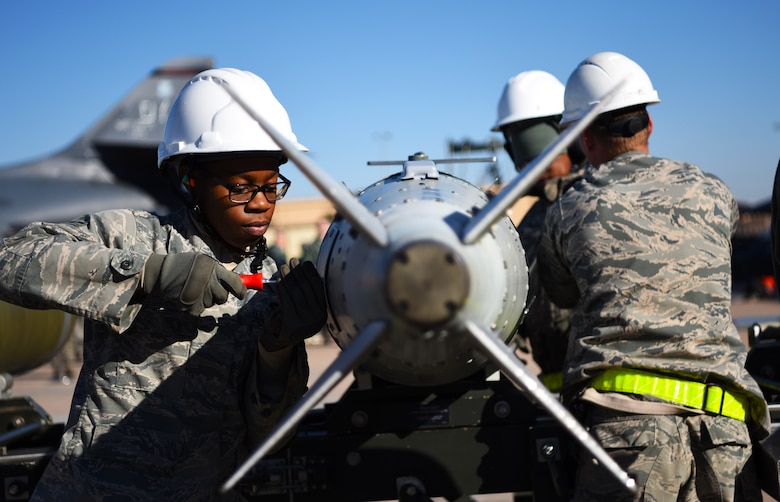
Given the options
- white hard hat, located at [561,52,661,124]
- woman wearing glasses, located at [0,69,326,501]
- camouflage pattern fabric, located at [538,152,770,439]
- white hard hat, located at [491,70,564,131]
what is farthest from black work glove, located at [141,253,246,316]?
white hard hat, located at [491,70,564,131]

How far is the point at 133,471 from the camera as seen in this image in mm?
2340

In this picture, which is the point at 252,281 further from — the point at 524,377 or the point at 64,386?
the point at 64,386

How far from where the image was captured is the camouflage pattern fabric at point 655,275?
2611 mm

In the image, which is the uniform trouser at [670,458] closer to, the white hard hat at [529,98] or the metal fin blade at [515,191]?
the metal fin blade at [515,191]

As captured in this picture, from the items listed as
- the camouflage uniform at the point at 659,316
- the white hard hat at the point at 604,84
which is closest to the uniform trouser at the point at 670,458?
the camouflage uniform at the point at 659,316

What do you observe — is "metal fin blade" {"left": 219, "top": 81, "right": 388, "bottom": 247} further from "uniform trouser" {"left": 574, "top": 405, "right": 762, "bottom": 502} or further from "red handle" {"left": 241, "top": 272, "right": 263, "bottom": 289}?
"uniform trouser" {"left": 574, "top": 405, "right": 762, "bottom": 502}

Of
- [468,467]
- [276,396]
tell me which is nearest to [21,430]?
[276,396]

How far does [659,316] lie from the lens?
2619 mm

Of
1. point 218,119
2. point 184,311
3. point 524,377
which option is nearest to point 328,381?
point 524,377

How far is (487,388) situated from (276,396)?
84 centimetres

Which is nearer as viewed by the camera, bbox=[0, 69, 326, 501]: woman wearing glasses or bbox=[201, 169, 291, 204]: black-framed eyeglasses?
bbox=[0, 69, 326, 501]: woman wearing glasses

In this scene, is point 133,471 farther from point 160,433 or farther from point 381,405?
point 381,405

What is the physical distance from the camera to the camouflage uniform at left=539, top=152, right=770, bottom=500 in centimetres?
258

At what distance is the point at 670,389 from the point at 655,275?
0.40 metres
